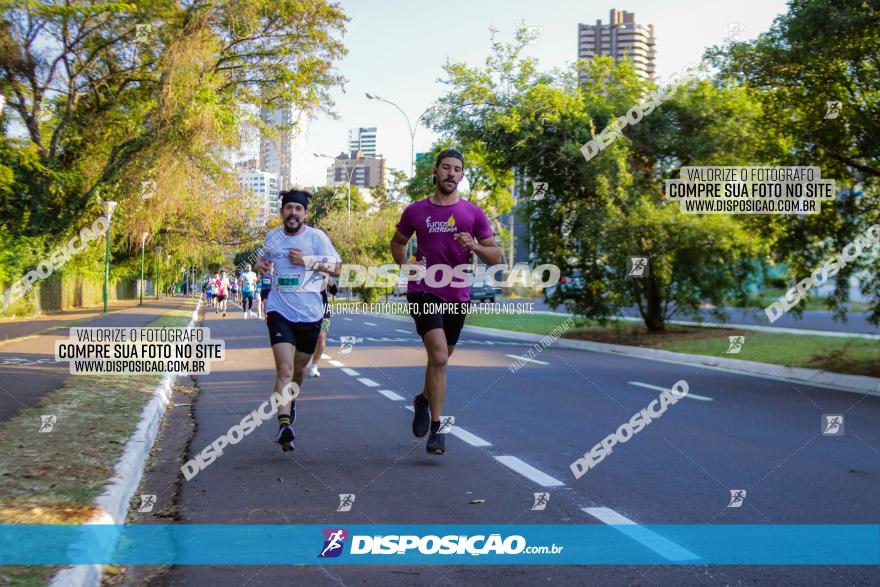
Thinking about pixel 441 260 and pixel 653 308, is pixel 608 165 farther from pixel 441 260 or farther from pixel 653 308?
pixel 441 260

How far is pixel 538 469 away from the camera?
21.0ft

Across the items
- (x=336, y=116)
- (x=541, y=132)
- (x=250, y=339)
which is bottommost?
(x=250, y=339)

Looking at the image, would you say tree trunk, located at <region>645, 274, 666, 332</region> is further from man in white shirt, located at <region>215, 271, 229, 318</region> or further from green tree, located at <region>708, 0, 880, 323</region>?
man in white shirt, located at <region>215, 271, 229, 318</region>

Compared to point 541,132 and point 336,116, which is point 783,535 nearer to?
point 541,132

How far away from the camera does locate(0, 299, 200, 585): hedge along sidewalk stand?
4590 millimetres

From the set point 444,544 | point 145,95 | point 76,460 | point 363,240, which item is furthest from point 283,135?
point 444,544

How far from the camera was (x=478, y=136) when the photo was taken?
2242 centimetres

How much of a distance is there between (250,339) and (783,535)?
60.3 ft

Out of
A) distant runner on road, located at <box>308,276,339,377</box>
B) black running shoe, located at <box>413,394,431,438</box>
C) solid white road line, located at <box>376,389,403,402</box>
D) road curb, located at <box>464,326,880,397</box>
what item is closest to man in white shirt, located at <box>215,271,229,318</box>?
road curb, located at <box>464,326,880,397</box>

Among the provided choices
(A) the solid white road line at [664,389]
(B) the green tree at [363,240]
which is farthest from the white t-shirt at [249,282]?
(A) the solid white road line at [664,389]

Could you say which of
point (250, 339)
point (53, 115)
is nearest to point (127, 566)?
point (250, 339)

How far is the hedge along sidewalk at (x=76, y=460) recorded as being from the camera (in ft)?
15.1

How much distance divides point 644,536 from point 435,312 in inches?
101

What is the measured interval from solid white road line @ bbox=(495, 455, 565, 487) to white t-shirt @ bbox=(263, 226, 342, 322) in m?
1.95
